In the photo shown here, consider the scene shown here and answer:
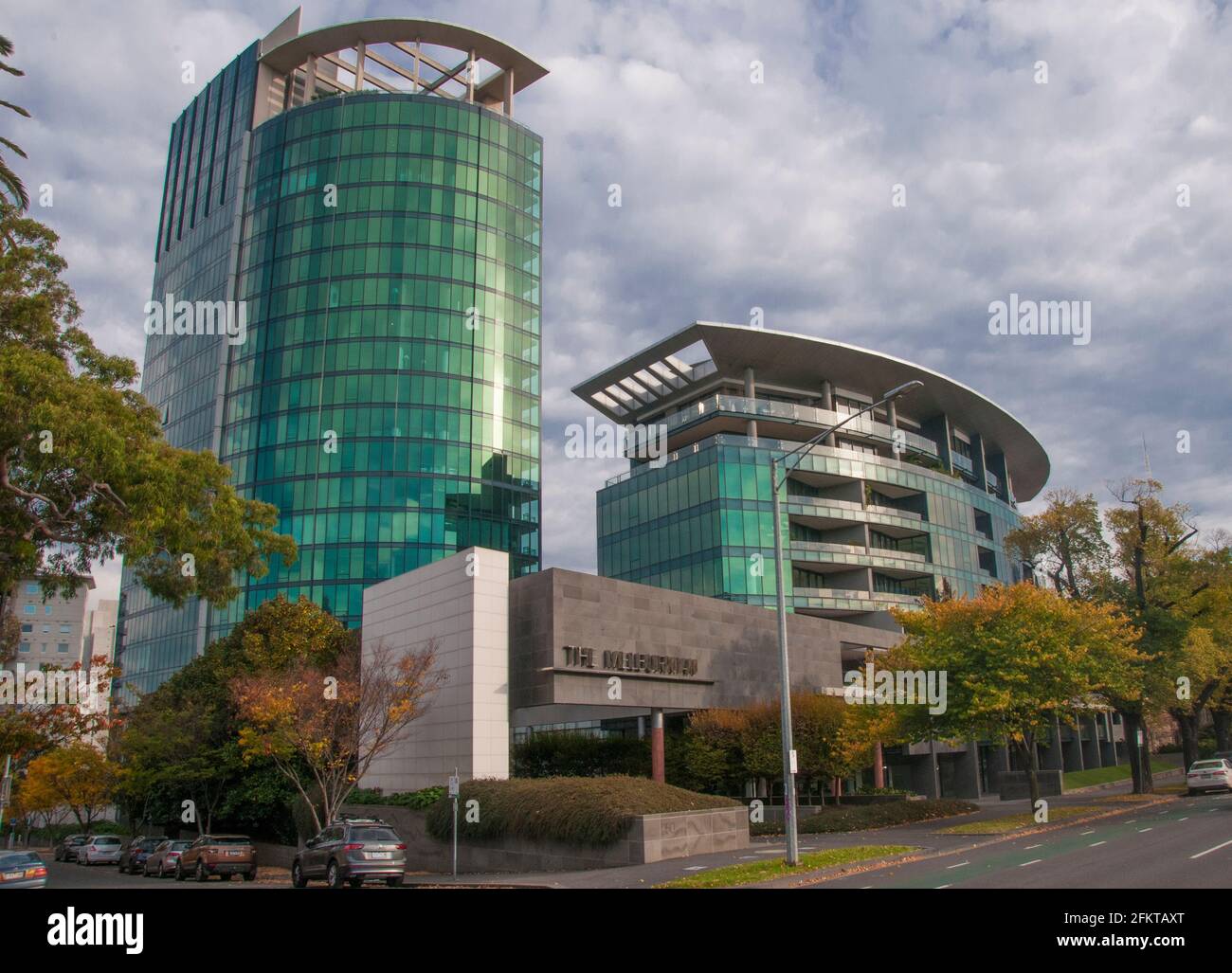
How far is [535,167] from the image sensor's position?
9338 centimetres

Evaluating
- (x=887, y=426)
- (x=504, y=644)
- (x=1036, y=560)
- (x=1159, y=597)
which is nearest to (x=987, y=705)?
(x=504, y=644)

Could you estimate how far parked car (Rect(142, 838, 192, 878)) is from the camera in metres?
35.6

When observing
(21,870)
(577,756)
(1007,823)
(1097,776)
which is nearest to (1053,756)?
(1097,776)

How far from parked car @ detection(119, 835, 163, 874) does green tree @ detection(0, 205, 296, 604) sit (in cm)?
2204

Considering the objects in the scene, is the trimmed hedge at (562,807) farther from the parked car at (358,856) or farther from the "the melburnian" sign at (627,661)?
the "the melburnian" sign at (627,661)

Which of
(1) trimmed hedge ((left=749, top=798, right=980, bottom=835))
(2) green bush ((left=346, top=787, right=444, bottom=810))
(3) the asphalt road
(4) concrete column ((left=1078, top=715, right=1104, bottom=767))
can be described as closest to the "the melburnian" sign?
(2) green bush ((left=346, top=787, right=444, bottom=810))

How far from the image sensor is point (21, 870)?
24.9 m

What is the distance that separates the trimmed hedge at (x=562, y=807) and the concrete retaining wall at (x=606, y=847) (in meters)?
0.27

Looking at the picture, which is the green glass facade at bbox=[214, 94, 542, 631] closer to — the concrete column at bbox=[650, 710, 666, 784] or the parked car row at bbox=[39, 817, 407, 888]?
the parked car row at bbox=[39, 817, 407, 888]

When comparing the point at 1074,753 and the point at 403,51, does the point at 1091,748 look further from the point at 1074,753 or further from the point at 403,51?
the point at 403,51

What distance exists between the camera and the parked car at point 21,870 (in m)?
24.4
